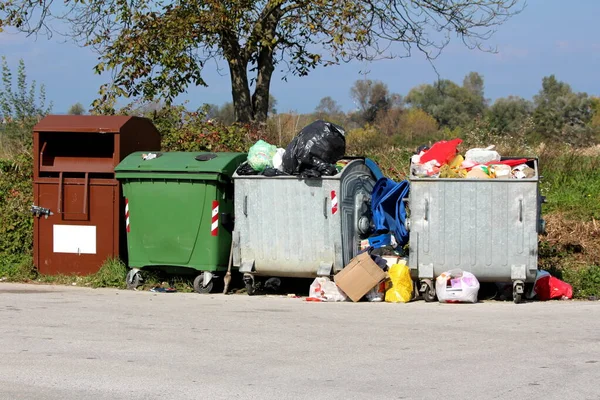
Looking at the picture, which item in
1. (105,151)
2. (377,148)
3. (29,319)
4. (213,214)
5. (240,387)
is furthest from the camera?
(377,148)

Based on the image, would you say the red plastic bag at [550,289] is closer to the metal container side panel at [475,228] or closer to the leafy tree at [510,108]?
the metal container side panel at [475,228]

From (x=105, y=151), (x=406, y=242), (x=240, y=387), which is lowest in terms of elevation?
(x=240, y=387)

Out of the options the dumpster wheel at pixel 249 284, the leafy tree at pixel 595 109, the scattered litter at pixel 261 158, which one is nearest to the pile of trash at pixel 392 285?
the dumpster wheel at pixel 249 284

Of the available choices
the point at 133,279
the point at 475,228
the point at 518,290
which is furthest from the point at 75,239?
the point at 518,290

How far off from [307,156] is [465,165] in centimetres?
163

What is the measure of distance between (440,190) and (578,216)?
298 centimetres

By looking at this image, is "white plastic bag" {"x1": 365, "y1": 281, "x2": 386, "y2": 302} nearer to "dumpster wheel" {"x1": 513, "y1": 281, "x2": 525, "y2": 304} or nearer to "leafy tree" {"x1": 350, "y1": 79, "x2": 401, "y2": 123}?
"dumpster wheel" {"x1": 513, "y1": 281, "x2": 525, "y2": 304}

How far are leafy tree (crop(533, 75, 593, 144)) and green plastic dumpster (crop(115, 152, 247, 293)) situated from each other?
21.7m

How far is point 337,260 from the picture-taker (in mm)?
8961

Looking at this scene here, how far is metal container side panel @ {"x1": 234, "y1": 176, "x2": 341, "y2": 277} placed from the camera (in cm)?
→ 900

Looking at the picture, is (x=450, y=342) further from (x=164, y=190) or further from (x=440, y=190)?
(x=164, y=190)

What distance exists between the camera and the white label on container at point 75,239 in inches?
397

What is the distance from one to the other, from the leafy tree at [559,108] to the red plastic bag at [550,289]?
21260 mm

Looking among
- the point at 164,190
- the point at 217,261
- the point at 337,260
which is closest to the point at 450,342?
the point at 337,260
